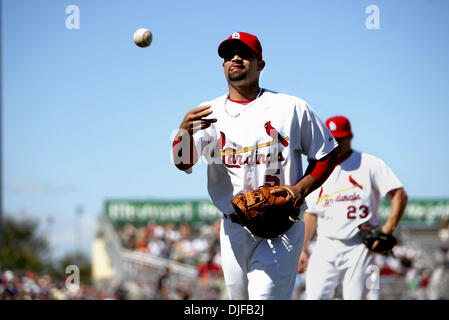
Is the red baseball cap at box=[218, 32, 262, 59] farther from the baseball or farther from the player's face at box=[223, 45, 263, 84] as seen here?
the baseball

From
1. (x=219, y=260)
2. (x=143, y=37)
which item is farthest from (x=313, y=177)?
(x=219, y=260)

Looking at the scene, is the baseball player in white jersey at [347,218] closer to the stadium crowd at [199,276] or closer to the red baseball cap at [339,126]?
the red baseball cap at [339,126]

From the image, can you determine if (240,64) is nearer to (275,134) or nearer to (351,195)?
(275,134)

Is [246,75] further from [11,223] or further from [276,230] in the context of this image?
[11,223]

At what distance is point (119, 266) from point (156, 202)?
14228 millimetres

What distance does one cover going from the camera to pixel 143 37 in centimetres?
569

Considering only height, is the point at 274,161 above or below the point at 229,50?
below

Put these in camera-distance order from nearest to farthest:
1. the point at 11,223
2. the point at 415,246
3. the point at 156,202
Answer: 1. the point at 415,246
2. the point at 156,202
3. the point at 11,223

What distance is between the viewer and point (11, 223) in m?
64.5

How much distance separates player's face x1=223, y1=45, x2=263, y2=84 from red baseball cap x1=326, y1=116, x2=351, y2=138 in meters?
2.83

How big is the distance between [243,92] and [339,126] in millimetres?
2830

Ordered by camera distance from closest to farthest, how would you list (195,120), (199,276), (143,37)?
1. (195,120)
2. (143,37)
3. (199,276)

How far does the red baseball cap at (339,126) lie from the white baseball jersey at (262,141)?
2.55 metres
